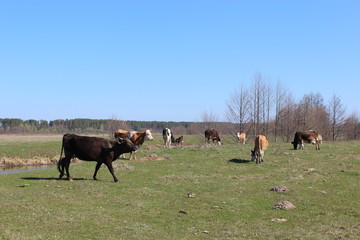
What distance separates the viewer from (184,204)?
12.9 meters

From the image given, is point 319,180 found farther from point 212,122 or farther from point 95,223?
point 212,122

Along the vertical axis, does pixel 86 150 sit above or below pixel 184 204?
above

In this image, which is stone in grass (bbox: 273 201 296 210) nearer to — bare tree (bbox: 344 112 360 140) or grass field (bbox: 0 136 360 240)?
grass field (bbox: 0 136 360 240)

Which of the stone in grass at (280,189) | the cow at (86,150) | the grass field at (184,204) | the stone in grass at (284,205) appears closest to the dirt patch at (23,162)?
the grass field at (184,204)

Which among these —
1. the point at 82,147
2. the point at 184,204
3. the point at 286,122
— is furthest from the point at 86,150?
the point at 286,122

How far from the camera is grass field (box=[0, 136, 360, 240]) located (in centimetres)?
941

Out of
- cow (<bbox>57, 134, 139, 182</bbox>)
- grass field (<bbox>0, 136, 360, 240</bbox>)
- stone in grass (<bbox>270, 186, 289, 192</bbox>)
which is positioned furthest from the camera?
cow (<bbox>57, 134, 139, 182</bbox>)

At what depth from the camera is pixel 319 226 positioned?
10.2 metres

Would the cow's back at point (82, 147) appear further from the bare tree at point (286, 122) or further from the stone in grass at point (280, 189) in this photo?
the bare tree at point (286, 122)

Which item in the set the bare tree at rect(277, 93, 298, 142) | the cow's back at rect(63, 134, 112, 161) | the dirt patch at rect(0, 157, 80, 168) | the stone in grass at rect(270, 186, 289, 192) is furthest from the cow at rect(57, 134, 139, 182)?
the bare tree at rect(277, 93, 298, 142)

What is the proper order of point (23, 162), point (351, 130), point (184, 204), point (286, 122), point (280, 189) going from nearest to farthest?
point (184, 204), point (280, 189), point (23, 162), point (286, 122), point (351, 130)

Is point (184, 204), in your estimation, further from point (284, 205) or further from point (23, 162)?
point (23, 162)

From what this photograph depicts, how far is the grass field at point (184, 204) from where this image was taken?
941 centimetres

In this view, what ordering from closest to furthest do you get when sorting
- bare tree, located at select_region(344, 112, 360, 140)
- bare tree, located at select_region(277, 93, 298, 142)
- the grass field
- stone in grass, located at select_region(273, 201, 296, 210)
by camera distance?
the grass field
stone in grass, located at select_region(273, 201, 296, 210)
bare tree, located at select_region(277, 93, 298, 142)
bare tree, located at select_region(344, 112, 360, 140)
